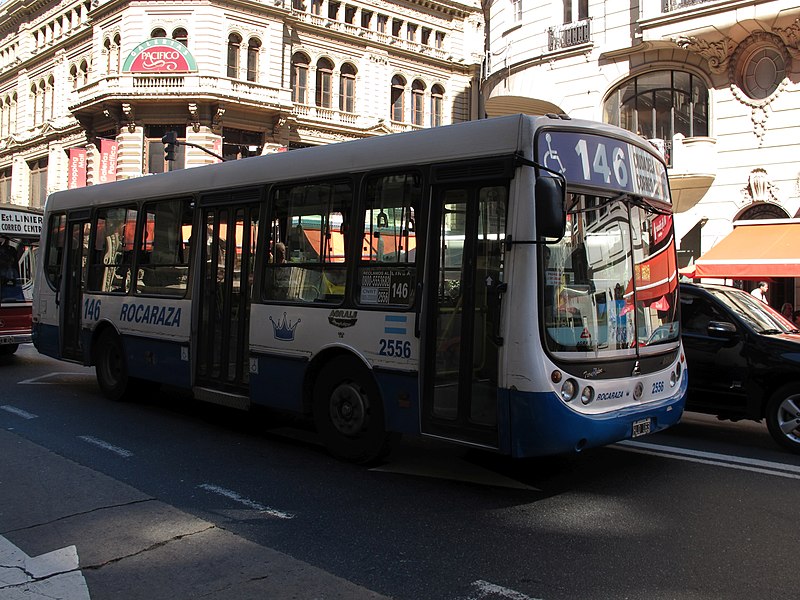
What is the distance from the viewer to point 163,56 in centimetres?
3659

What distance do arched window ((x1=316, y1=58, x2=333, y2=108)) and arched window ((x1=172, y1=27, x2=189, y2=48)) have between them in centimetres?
814

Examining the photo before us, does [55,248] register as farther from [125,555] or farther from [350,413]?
[125,555]

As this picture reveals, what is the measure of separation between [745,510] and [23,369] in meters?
12.5

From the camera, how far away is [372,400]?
6816 mm

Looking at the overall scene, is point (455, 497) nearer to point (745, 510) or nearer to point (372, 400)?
point (372, 400)

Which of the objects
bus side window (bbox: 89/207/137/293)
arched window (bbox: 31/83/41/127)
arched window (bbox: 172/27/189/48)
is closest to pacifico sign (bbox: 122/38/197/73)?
arched window (bbox: 172/27/189/48)

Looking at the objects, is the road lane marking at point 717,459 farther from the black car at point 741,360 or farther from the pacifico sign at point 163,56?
the pacifico sign at point 163,56

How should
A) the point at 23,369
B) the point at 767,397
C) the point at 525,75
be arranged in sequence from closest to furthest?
1. the point at 767,397
2. the point at 23,369
3. the point at 525,75

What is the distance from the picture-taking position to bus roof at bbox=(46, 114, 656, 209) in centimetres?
590

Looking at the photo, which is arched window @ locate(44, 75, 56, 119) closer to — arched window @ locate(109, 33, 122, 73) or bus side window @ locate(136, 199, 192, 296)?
arched window @ locate(109, 33, 122, 73)

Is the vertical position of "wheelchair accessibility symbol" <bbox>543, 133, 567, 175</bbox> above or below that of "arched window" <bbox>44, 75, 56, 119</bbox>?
below

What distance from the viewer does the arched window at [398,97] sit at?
156ft

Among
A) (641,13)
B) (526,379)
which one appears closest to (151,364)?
(526,379)

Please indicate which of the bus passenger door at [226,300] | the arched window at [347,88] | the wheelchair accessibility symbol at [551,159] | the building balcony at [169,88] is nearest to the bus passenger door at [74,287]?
the bus passenger door at [226,300]
